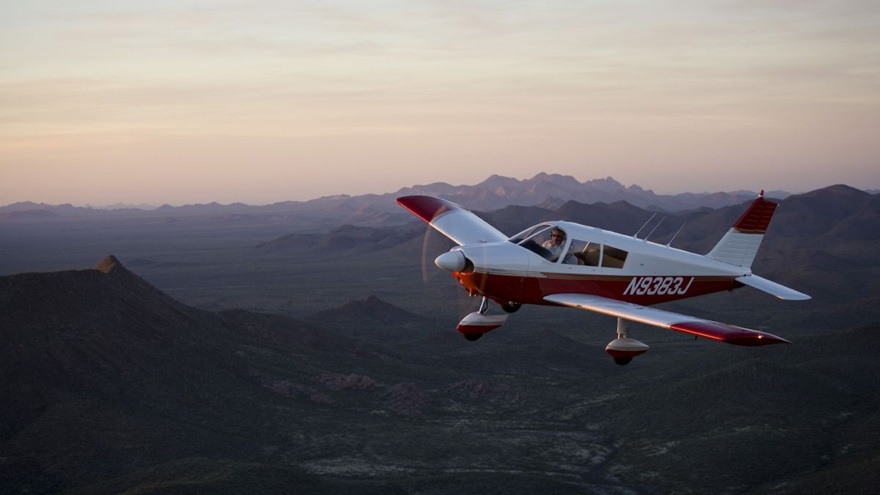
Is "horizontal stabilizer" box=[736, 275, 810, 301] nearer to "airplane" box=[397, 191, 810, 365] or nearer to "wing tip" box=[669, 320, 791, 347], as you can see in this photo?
"airplane" box=[397, 191, 810, 365]

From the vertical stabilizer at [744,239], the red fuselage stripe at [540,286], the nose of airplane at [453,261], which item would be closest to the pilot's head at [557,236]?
the red fuselage stripe at [540,286]

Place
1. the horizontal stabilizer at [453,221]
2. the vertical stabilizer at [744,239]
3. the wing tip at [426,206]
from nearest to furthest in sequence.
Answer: the vertical stabilizer at [744,239], the horizontal stabilizer at [453,221], the wing tip at [426,206]

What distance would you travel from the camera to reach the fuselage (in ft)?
98.1

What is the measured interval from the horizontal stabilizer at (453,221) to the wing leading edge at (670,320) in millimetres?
5386

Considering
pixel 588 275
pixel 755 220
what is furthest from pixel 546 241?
pixel 755 220

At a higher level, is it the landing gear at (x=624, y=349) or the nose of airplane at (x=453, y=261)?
the nose of airplane at (x=453, y=261)

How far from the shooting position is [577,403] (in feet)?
252

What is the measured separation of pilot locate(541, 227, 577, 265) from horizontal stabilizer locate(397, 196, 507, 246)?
345 cm

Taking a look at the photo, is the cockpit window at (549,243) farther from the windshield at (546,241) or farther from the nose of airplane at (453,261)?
the nose of airplane at (453,261)

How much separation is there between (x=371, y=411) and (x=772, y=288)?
4702cm

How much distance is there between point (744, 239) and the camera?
34.0 m

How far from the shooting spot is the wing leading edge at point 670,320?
23.1 m

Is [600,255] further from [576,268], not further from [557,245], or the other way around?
[557,245]

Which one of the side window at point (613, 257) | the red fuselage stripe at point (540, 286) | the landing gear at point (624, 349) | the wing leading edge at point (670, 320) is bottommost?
the landing gear at point (624, 349)
